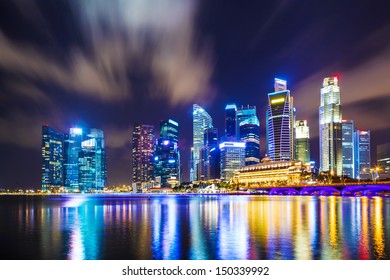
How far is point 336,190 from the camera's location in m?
145

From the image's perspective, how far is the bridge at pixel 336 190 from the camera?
12462cm

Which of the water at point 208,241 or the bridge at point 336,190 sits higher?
the water at point 208,241

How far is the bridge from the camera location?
4906 inches

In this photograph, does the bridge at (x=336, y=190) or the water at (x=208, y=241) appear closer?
the water at (x=208, y=241)

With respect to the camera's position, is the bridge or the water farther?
the bridge

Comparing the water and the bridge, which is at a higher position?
the water
